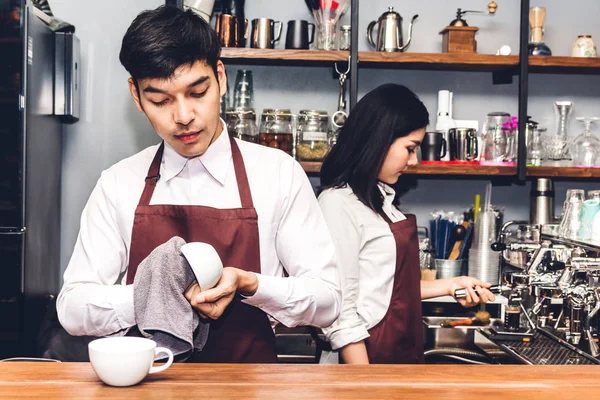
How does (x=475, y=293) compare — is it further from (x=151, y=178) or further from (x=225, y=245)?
(x=151, y=178)

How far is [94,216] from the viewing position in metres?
1.69

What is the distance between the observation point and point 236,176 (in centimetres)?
175

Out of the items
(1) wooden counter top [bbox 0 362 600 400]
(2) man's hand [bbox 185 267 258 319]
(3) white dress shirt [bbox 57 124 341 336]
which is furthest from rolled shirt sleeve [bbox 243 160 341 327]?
(1) wooden counter top [bbox 0 362 600 400]

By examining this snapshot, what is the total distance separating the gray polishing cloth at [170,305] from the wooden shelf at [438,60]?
1.91m

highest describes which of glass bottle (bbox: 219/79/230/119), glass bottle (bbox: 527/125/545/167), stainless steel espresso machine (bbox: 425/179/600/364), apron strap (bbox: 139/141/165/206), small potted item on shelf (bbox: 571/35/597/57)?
small potted item on shelf (bbox: 571/35/597/57)

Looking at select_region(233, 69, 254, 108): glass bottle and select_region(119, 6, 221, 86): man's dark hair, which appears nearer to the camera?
select_region(119, 6, 221, 86): man's dark hair

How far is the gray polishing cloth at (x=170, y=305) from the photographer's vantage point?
53.6 inches

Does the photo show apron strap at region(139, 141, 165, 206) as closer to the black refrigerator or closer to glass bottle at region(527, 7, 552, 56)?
the black refrigerator

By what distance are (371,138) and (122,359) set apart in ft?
4.01

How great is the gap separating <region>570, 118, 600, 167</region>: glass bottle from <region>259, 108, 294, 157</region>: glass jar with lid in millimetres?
1290

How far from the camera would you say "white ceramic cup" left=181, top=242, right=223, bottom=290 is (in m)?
1.31

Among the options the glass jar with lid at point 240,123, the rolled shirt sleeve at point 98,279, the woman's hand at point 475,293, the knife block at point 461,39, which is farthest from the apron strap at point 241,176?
the knife block at point 461,39

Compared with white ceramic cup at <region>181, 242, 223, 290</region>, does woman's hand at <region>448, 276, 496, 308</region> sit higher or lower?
lower

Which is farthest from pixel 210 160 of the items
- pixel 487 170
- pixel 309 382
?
pixel 487 170
